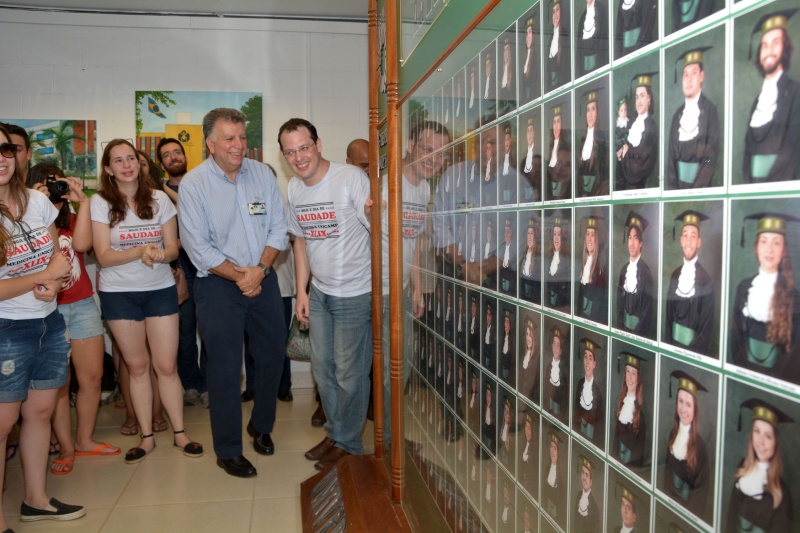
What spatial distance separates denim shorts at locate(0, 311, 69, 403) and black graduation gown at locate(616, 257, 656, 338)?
248 cm

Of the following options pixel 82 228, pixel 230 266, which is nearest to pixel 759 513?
pixel 230 266

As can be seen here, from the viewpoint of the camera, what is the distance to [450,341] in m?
1.70

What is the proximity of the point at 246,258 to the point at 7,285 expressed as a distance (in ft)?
3.91

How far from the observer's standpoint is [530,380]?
1144 millimetres

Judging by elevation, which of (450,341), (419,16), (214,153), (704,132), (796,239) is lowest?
(450,341)

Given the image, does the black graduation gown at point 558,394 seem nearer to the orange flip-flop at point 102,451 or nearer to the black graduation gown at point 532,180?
the black graduation gown at point 532,180

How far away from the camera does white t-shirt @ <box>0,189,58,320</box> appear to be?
8.41 feet

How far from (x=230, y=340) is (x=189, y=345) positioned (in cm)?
157

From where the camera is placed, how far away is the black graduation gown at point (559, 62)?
3.15ft

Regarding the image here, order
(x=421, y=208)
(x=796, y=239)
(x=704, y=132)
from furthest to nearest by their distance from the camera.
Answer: (x=421, y=208) → (x=704, y=132) → (x=796, y=239)

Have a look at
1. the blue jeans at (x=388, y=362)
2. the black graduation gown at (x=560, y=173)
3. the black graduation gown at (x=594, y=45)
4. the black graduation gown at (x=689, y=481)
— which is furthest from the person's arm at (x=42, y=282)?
the black graduation gown at (x=689, y=481)

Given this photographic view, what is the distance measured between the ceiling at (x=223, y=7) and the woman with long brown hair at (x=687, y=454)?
189 inches

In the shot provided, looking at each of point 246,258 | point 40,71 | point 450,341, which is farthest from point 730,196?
point 40,71

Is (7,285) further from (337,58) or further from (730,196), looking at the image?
(337,58)
